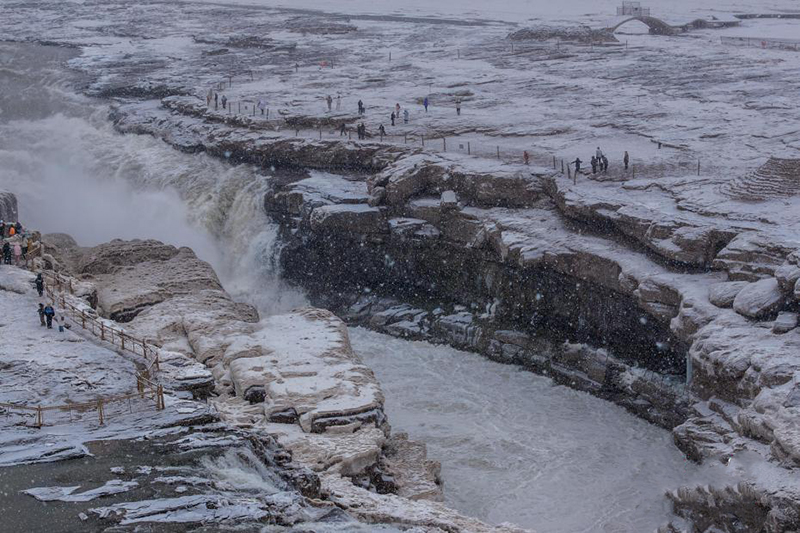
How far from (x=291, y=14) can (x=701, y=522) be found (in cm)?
8776

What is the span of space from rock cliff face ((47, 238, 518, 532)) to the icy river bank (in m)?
3.24

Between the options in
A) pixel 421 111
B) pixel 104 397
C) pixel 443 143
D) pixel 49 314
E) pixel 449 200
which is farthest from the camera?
pixel 421 111

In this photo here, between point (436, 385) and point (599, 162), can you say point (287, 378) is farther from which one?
point (599, 162)

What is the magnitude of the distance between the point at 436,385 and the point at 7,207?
60.8 ft

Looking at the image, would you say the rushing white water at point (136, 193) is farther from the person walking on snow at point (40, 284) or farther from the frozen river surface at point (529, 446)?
the person walking on snow at point (40, 284)

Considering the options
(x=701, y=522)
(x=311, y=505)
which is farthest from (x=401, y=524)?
(x=701, y=522)

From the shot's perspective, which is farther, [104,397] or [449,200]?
[449,200]

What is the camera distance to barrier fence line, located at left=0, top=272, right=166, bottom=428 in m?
22.0

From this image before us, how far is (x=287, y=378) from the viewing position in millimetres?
29453

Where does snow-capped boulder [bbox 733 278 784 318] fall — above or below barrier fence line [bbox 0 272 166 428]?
below

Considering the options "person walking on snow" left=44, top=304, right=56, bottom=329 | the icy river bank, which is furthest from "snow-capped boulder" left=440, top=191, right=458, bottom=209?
"person walking on snow" left=44, top=304, right=56, bottom=329

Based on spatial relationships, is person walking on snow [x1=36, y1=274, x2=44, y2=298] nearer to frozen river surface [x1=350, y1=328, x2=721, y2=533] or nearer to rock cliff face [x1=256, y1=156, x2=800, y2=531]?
frozen river surface [x1=350, y1=328, x2=721, y2=533]

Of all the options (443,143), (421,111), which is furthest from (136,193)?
(443,143)

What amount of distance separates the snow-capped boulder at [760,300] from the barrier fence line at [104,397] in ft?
52.7
